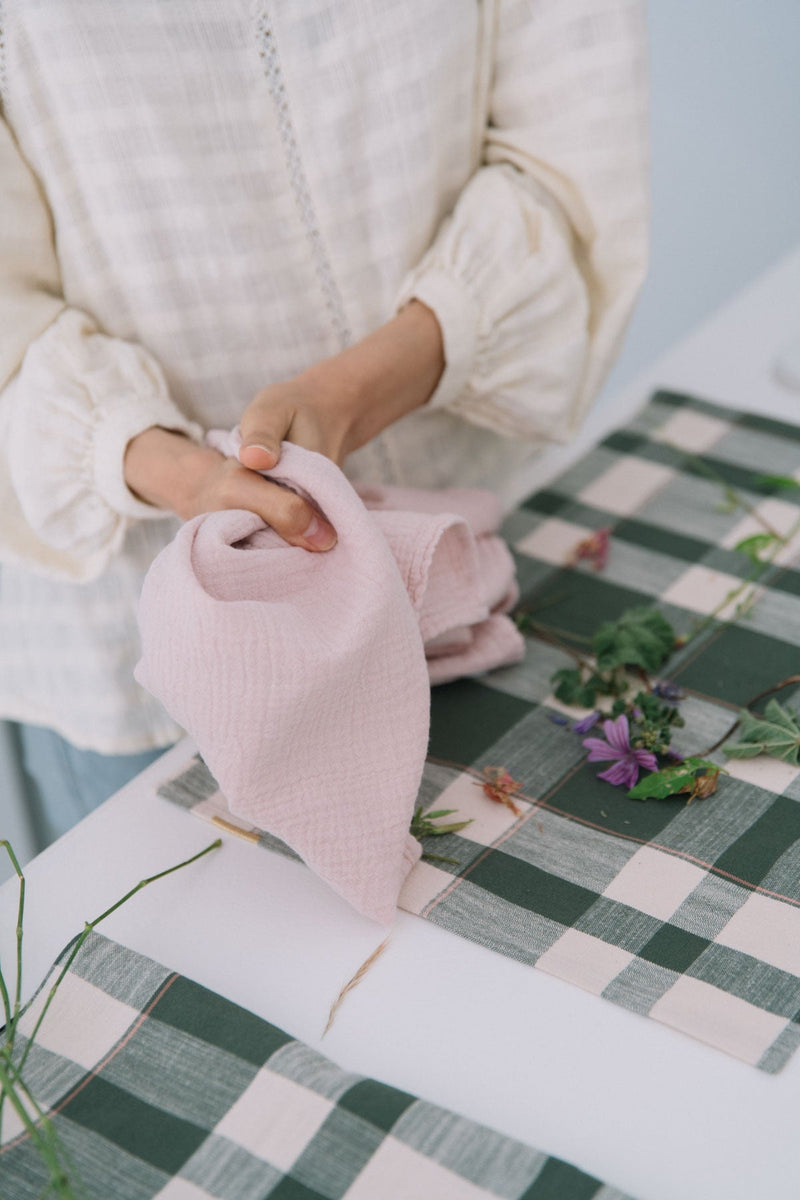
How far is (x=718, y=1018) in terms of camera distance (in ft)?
1.69

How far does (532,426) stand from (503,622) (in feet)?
0.66

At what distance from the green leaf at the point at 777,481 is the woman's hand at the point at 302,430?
291 millimetres

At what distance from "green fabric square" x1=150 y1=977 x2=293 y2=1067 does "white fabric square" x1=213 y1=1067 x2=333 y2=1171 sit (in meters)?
0.02

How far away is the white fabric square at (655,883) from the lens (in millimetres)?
571

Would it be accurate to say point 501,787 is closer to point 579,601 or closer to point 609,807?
point 609,807

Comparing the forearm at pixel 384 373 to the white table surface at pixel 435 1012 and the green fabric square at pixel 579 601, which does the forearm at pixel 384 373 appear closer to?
the green fabric square at pixel 579 601

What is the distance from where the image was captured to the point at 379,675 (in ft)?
1.88

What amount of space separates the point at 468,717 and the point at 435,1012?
21 centimetres

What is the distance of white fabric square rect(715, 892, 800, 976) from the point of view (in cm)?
54

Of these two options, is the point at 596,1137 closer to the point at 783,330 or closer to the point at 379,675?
the point at 379,675

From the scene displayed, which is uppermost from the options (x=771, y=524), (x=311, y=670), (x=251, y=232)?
(x=251, y=232)

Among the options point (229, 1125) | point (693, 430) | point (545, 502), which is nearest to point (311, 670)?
point (229, 1125)

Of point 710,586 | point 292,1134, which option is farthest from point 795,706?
point 292,1134

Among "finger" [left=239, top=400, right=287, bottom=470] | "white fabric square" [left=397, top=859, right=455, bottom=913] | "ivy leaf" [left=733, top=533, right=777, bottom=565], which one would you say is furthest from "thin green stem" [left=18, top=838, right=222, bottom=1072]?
"ivy leaf" [left=733, top=533, right=777, bottom=565]
